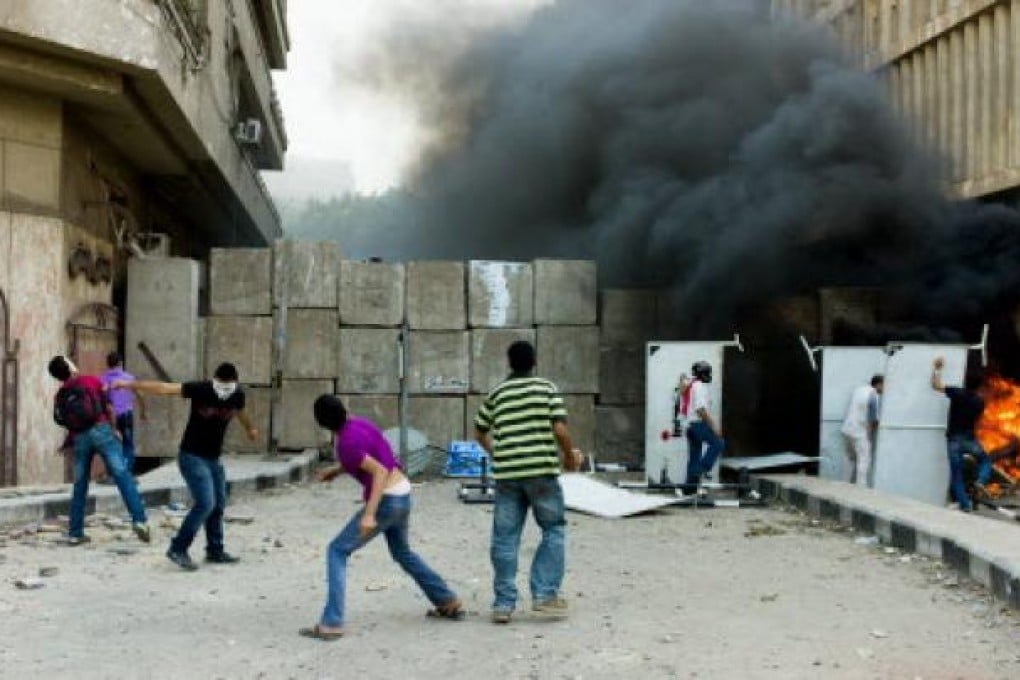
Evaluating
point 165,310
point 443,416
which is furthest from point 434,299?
point 165,310

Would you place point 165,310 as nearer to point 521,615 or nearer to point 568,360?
point 568,360

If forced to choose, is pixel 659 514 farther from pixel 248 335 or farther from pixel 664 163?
pixel 664 163

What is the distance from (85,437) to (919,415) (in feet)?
26.7

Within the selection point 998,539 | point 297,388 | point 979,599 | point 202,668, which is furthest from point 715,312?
point 202,668

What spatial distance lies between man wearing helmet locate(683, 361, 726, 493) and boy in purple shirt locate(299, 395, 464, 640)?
20.0 feet

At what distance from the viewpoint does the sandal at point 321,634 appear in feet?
17.4

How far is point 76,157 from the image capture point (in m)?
12.2

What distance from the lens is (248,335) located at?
538 inches

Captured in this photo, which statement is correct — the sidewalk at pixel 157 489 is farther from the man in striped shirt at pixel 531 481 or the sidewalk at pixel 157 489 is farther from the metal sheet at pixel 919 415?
the metal sheet at pixel 919 415

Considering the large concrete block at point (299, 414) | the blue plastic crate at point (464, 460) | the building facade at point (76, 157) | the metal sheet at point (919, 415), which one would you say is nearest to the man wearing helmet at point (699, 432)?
the metal sheet at point (919, 415)

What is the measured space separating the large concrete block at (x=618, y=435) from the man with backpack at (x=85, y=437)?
7115 mm

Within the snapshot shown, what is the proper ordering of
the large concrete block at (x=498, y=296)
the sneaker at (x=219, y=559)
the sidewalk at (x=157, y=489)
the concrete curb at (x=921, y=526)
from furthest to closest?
the large concrete block at (x=498, y=296), the sidewalk at (x=157, y=489), the sneaker at (x=219, y=559), the concrete curb at (x=921, y=526)

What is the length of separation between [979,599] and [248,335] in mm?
9721

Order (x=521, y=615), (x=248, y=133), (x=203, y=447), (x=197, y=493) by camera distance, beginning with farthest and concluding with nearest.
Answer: (x=248, y=133)
(x=203, y=447)
(x=197, y=493)
(x=521, y=615)
